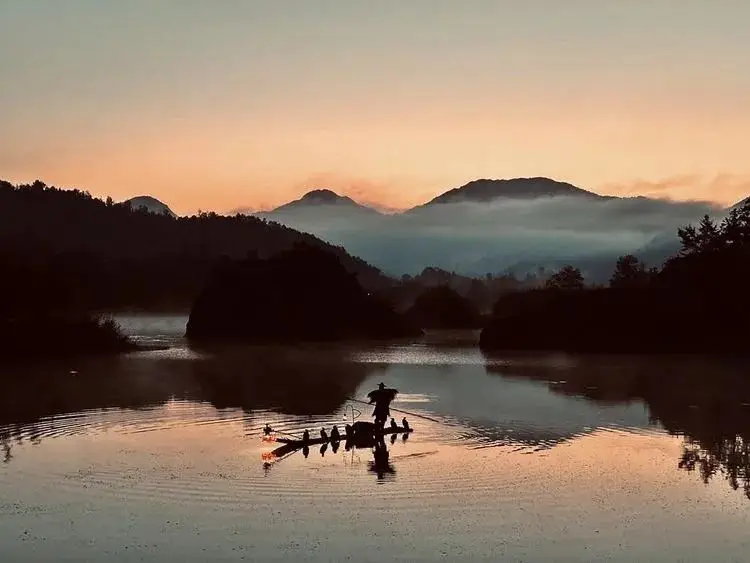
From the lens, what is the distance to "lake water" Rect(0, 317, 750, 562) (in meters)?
14.1

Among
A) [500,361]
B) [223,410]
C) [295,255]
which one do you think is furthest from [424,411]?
[295,255]

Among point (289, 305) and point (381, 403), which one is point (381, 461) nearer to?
point (381, 403)

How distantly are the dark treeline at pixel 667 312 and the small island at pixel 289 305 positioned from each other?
16.4 meters

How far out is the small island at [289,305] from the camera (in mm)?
76375

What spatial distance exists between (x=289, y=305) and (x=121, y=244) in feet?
339

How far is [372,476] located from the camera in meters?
19.0

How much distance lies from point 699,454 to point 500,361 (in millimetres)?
32288

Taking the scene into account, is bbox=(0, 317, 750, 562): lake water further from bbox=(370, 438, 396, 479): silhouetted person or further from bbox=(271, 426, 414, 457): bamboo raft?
bbox=(271, 426, 414, 457): bamboo raft

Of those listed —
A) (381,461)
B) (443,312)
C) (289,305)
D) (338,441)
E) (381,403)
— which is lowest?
(381,461)

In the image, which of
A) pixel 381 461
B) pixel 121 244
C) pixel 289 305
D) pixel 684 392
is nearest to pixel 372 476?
pixel 381 461

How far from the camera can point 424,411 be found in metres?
29.0

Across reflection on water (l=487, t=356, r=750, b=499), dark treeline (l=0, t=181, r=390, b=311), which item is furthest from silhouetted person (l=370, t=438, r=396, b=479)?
dark treeline (l=0, t=181, r=390, b=311)

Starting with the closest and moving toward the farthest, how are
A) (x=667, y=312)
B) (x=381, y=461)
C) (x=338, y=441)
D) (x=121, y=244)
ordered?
(x=381, y=461), (x=338, y=441), (x=667, y=312), (x=121, y=244)

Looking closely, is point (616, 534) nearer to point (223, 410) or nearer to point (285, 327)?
point (223, 410)
